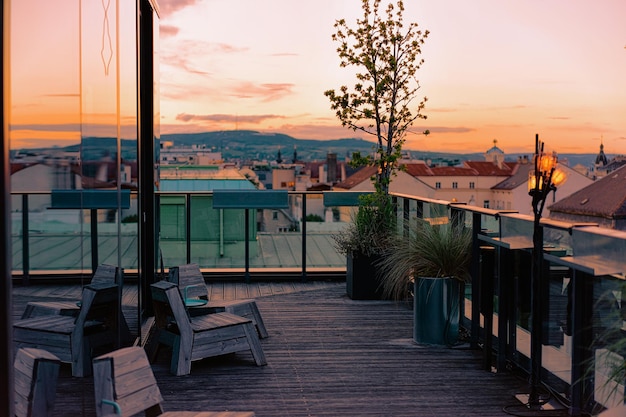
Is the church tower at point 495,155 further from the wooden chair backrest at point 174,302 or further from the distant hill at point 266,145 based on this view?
the wooden chair backrest at point 174,302

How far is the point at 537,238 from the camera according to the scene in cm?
477

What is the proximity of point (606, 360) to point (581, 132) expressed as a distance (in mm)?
36015

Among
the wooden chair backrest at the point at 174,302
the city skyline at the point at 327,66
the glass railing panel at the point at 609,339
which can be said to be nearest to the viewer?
the glass railing panel at the point at 609,339

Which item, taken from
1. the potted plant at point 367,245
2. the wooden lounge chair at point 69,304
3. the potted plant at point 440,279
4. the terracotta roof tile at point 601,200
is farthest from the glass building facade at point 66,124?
the terracotta roof tile at point 601,200

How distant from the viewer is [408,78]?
30.7ft

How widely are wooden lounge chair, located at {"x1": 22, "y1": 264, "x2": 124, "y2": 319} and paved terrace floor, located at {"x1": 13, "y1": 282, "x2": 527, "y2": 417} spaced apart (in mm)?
68

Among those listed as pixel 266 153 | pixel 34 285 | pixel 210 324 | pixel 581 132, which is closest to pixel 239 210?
pixel 266 153

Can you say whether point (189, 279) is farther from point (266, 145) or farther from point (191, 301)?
point (266, 145)

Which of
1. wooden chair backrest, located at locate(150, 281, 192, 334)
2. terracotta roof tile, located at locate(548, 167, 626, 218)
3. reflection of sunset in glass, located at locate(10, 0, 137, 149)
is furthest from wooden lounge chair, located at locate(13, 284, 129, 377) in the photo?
terracotta roof tile, located at locate(548, 167, 626, 218)

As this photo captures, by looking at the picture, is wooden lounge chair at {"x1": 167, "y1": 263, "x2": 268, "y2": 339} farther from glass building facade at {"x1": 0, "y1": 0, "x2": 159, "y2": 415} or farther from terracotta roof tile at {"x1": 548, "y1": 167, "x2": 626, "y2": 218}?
terracotta roof tile at {"x1": 548, "y1": 167, "x2": 626, "y2": 218}

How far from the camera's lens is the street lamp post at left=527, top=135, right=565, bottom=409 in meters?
4.78

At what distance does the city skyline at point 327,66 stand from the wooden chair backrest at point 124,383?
9.03 ft

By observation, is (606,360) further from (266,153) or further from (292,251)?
(266,153)

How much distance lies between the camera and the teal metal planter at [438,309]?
254 inches
